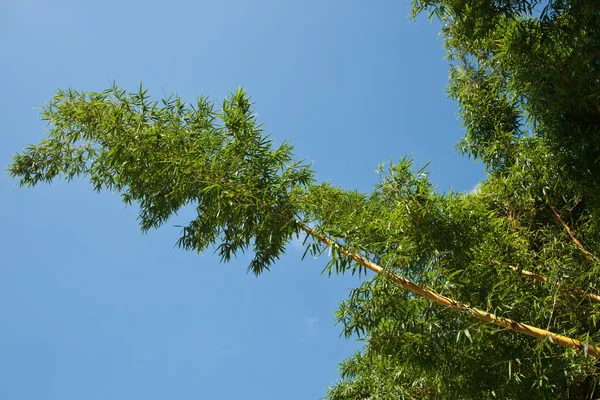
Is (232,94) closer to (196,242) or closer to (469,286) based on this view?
(196,242)

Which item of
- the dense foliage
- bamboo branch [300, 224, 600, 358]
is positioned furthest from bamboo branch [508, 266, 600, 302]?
bamboo branch [300, 224, 600, 358]

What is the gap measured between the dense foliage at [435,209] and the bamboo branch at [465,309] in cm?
4

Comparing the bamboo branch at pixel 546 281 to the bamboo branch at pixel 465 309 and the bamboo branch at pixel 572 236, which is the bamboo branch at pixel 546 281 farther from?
the bamboo branch at pixel 465 309

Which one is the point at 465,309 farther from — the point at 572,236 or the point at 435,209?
the point at 572,236

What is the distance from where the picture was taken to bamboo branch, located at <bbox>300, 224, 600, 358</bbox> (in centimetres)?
318

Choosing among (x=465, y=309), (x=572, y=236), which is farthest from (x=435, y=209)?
(x=572, y=236)

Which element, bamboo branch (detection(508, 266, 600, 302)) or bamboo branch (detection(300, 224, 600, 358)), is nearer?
bamboo branch (detection(300, 224, 600, 358))

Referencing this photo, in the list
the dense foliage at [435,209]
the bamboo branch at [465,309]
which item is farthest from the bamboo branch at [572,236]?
the bamboo branch at [465,309]

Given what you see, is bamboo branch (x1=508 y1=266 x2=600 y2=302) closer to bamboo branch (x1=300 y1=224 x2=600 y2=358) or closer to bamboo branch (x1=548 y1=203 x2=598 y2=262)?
bamboo branch (x1=548 y1=203 x2=598 y2=262)

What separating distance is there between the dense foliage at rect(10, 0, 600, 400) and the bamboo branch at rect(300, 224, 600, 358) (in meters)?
0.04

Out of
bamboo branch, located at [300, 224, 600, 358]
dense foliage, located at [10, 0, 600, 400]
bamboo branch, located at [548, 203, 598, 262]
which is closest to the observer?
bamboo branch, located at [300, 224, 600, 358]

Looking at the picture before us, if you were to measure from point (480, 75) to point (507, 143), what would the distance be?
112 centimetres

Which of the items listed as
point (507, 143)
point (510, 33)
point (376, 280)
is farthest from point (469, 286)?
point (507, 143)

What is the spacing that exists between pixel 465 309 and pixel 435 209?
0.76 metres
